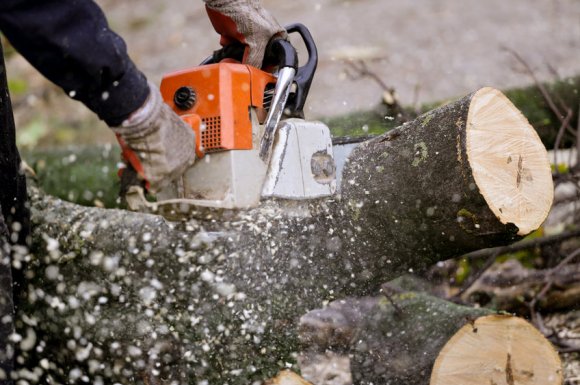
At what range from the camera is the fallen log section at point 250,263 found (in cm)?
204

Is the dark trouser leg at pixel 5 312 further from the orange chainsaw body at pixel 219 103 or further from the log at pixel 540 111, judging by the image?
the log at pixel 540 111

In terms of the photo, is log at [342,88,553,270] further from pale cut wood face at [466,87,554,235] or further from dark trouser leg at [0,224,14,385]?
dark trouser leg at [0,224,14,385]

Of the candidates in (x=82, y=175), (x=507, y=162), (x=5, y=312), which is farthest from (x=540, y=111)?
(x=5, y=312)

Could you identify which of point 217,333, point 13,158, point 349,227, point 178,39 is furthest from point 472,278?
point 178,39

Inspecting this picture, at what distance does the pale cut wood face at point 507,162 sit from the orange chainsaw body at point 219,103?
0.72m

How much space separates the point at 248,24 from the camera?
7.49ft

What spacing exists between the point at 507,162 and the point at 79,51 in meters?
1.29

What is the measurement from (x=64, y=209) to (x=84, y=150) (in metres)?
1.32

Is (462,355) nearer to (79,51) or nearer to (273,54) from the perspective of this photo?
(273,54)

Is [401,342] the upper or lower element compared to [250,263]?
lower

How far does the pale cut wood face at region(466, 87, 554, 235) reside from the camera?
1.91 meters

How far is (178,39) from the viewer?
7359 millimetres

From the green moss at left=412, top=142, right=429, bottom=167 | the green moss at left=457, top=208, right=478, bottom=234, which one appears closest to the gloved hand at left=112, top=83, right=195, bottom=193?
the green moss at left=412, top=142, right=429, bottom=167

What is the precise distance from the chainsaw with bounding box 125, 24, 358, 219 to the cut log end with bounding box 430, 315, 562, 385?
0.70m
